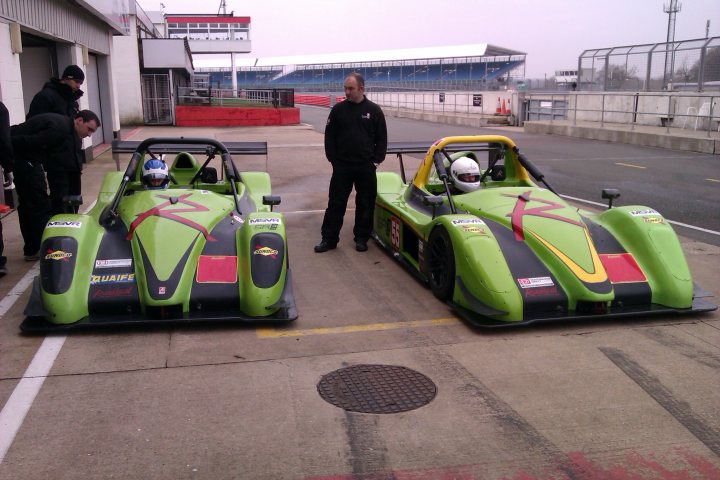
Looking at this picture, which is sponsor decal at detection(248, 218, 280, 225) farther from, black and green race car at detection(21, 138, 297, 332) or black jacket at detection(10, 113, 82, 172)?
black jacket at detection(10, 113, 82, 172)

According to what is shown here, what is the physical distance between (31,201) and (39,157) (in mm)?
466

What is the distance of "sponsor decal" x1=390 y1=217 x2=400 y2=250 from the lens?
281 inches

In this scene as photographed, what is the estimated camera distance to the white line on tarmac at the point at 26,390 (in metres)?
3.61

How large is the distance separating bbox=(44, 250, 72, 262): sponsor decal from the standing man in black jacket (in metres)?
3.04

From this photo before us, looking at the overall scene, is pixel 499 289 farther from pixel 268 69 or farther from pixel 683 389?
pixel 268 69

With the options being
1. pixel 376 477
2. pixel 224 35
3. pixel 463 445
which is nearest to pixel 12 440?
pixel 376 477

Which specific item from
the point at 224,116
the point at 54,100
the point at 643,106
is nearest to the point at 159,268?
the point at 54,100

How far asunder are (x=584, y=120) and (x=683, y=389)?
26153 mm

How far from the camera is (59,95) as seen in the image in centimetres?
770

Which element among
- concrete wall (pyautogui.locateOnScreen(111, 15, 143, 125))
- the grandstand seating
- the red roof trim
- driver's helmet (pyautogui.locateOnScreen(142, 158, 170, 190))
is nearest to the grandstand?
the grandstand seating

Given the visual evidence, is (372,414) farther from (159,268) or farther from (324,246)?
(324,246)

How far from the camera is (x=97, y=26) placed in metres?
18.2

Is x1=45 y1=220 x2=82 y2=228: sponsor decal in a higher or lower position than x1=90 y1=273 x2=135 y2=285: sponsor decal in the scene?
higher

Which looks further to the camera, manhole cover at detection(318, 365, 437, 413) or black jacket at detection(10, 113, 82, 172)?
A: black jacket at detection(10, 113, 82, 172)
